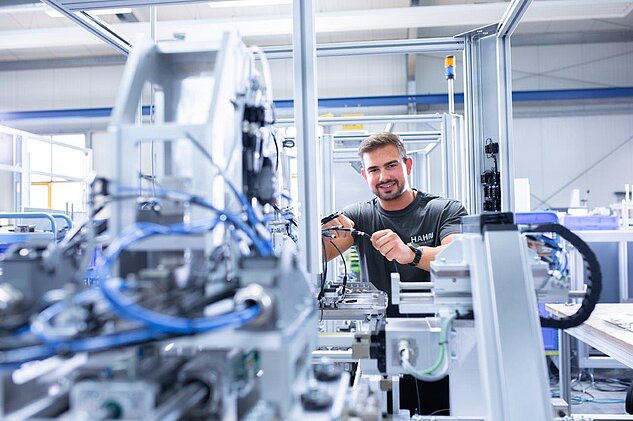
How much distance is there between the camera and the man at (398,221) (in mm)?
2164

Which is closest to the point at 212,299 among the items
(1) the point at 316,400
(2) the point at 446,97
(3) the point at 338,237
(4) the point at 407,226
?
(1) the point at 316,400

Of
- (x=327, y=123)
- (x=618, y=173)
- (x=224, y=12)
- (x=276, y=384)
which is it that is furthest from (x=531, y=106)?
(x=276, y=384)

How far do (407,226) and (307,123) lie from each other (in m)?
1.18

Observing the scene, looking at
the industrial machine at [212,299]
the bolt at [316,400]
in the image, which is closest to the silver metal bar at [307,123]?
the industrial machine at [212,299]

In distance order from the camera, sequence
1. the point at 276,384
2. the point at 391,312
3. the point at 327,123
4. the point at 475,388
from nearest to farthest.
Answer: the point at 276,384 → the point at 475,388 → the point at 391,312 → the point at 327,123

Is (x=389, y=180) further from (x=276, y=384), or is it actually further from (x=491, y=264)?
(x=276, y=384)

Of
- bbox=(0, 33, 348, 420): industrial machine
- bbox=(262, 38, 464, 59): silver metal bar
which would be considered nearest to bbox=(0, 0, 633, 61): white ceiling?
bbox=(262, 38, 464, 59): silver metal bar

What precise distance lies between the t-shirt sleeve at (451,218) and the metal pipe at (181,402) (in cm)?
172

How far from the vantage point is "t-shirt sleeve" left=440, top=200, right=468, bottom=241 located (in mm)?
2191

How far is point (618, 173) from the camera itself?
6.92m

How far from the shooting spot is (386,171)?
226 cm

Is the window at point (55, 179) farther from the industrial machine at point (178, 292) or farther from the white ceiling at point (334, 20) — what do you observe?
the industrial machine at point (178, 292)

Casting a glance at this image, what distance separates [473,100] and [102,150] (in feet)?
20.9

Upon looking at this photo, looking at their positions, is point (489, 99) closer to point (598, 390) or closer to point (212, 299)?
point (212, 299)
